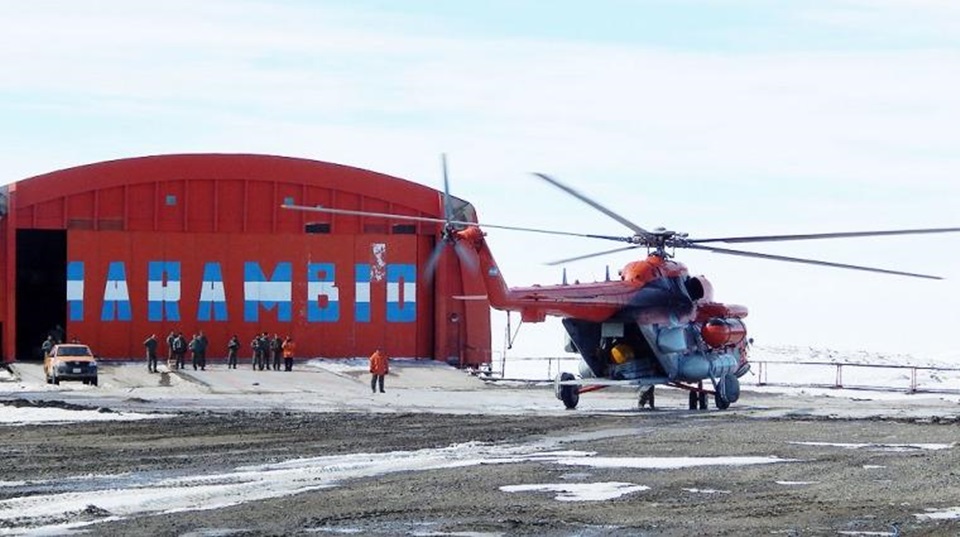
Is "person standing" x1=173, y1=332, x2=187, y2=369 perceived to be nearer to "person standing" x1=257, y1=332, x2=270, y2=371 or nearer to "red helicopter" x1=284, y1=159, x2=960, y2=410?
"person standing" x1=257, y1=332, x2=270, y2=371

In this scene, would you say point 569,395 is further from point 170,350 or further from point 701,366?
point 170,350

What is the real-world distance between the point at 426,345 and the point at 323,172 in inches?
264

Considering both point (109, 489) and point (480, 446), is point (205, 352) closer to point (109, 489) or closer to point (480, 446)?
point (480, 446)

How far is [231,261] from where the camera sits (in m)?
54.6

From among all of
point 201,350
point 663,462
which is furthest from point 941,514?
point 201,350

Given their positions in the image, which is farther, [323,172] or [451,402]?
[323,172]

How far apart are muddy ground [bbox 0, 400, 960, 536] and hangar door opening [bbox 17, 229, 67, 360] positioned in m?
24.7

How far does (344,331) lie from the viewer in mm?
55625

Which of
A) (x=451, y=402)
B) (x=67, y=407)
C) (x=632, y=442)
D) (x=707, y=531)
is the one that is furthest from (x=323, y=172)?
(x=707, y=531)

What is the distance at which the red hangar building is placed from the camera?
53594mm

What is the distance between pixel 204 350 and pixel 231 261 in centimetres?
401

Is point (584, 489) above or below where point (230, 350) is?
below

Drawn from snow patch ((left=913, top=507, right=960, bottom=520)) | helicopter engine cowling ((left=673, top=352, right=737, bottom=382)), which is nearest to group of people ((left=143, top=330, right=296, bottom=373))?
helicopter engine cowling ((left=673, top=352, right=737, bottom=382))

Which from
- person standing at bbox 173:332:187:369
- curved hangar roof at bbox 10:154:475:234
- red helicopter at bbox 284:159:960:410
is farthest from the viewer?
curved hangar roof at bbox 10:154:475:234
